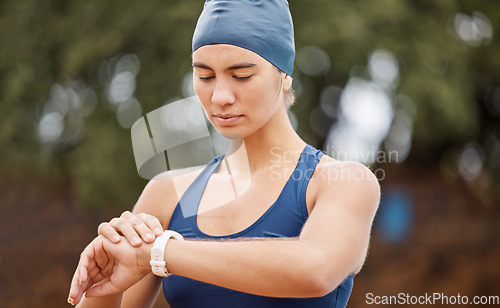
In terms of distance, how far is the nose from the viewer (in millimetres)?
2109

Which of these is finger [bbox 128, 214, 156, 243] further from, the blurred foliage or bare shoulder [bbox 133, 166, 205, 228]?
the blurred foliage

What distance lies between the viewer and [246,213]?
2.25 m

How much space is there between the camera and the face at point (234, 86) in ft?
6.99

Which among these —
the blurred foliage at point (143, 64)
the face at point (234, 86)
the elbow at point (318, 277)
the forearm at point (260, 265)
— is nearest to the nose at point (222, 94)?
the face at point (234, 86)

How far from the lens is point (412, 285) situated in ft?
31.5

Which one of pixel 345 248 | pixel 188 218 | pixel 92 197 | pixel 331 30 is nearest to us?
pixel 345 248

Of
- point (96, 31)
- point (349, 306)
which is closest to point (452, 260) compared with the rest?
point (349, 306)

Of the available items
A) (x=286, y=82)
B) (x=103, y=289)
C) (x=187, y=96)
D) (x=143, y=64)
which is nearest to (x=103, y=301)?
(x=103, y=289)

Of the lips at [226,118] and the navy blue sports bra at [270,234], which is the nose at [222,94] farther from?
the navy blue sports bra at [270,234]

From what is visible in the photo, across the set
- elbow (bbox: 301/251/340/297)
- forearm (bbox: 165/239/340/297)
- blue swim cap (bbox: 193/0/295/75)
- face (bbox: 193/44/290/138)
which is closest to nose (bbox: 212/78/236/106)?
face (bbox: 193/44/290/138)

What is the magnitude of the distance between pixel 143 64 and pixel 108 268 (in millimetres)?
7557

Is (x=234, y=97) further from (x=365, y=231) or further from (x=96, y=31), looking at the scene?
(x=96, y=31)

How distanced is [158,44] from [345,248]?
786 centimetres

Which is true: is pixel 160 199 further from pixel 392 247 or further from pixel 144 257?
pixel 392 247
